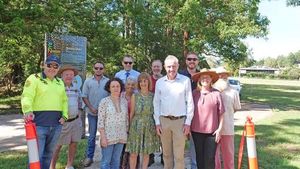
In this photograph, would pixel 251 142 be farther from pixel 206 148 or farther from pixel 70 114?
pixel 70 114

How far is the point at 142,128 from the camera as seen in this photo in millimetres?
5699

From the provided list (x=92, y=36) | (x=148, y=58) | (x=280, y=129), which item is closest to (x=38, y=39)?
(x=92, y=36)

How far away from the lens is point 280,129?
12992 mm

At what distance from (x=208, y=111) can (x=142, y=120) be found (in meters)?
1.02

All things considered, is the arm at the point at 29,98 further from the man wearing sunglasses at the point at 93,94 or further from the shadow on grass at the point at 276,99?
the shadow on grass at the point at 276,99

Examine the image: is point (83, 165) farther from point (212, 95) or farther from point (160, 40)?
point (160, 40)

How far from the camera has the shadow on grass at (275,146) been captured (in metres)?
7.79

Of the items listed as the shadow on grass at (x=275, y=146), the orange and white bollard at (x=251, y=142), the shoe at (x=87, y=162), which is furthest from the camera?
the shadow on grass at (x=275, y=146)

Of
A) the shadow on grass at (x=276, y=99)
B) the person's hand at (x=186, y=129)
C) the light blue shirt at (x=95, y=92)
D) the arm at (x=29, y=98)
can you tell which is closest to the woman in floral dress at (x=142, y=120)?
the person's hand at (x=186, y=129)

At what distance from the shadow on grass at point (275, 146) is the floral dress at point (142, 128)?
245cm

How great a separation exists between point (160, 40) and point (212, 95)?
16.1 m

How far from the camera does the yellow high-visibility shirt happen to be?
488 centimetres

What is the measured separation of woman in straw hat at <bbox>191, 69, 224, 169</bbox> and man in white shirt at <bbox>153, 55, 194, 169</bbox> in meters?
0.12

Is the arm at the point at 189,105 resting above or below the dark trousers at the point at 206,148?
above
